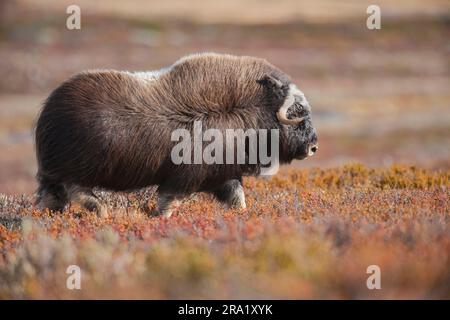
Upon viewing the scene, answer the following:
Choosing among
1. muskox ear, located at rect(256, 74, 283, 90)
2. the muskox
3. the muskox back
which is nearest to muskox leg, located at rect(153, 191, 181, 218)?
the muskox

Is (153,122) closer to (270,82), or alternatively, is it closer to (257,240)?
(270,82)

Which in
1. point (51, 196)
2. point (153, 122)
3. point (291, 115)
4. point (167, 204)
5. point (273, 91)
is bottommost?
point (167, 204)

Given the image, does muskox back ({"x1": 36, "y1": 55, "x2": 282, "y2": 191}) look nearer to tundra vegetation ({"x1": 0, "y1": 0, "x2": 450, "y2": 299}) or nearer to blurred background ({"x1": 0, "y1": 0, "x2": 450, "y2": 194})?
tundra vegetation ({"x1": 0, "y1": 0, "x2": 450, "y2": 299})

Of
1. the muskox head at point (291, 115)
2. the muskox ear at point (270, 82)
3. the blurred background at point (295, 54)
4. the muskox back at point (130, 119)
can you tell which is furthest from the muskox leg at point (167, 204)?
the blurred background at point (295, 54)

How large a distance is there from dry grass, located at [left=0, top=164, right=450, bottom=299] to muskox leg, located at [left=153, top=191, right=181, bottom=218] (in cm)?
17

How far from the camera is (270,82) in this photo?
7258 millimetres

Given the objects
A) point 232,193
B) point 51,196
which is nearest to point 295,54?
point 232,193

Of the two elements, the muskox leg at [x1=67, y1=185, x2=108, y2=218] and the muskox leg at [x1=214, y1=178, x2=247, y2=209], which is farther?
the muskox leg at [x1=214, y1=178, x2=247, y2=209]

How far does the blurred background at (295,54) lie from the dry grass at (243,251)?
8.24m

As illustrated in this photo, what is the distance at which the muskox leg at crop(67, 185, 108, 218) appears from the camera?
22.6 ft

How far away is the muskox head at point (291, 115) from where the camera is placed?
23.8 ft

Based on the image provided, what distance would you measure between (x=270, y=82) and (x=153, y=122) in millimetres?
1263
